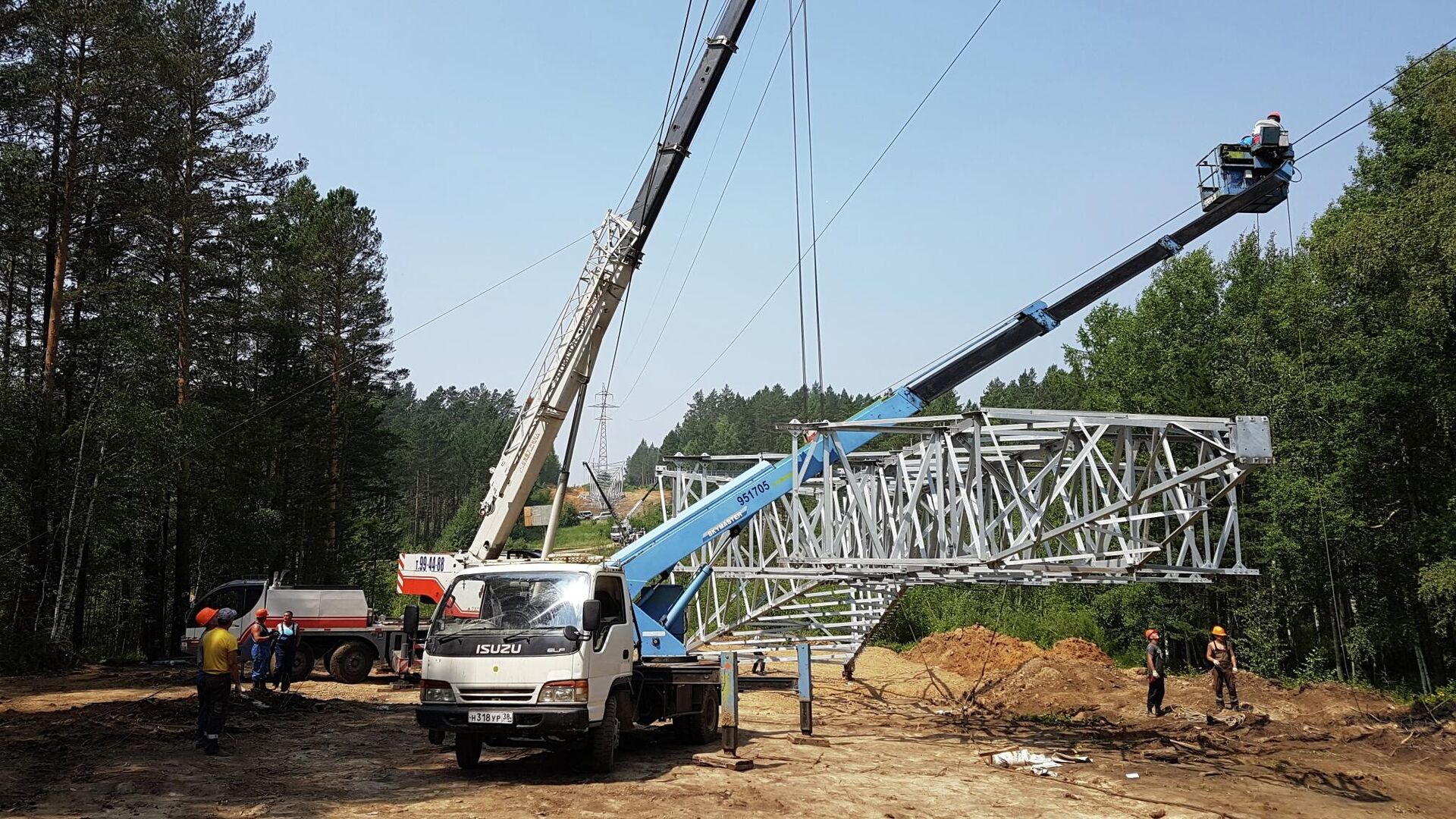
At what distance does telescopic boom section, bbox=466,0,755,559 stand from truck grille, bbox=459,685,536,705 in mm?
8222

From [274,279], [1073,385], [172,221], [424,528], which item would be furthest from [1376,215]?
[424,528]

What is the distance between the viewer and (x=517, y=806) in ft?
33.0

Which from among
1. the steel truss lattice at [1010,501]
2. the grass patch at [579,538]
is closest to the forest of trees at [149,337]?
the steel truss lattice at [1010,501]

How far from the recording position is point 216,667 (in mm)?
12758

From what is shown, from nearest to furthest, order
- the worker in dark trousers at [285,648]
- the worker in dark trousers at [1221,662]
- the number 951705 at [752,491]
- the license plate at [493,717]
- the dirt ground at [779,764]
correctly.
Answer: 1. the dirt ground at [779,764]
2. the license plate at [493,717]
3. the number 951705 at [752,491]
4. the worker in dark trousers at [1221,662]
5. the worker in dark trousers at [285,648]

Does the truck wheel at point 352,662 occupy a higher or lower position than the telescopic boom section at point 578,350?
lower

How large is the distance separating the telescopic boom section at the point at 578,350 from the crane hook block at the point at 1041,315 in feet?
21.6

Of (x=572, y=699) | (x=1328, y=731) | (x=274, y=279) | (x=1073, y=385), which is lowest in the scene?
(x=1328, y=731)

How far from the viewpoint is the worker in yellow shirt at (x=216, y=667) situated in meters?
12.8

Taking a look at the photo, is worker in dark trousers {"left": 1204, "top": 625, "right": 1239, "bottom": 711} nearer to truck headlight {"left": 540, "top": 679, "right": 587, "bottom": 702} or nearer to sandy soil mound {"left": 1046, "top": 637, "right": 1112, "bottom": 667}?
sandy soil mound {"left": 1046, "top": 637, "right": 1112, "bottom": 667}

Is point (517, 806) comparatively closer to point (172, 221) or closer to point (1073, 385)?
point (172, 221)

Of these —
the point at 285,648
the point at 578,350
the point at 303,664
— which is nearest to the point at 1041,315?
the point at 578,350

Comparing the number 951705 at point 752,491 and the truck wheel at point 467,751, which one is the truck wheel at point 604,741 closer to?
the truck wheel at point 467,751

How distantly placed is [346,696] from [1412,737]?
67.1 feet
